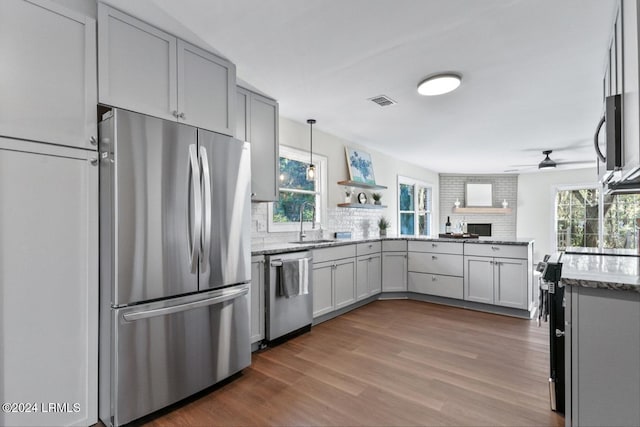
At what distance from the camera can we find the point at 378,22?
217cm

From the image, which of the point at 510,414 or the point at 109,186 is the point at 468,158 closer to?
the point at 510,414

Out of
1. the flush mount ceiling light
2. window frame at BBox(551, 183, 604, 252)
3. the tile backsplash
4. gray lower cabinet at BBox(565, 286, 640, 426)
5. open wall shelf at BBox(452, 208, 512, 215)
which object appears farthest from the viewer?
open wall shelf at BBox(452, 208, 512, 215)

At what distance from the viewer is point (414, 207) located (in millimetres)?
7543

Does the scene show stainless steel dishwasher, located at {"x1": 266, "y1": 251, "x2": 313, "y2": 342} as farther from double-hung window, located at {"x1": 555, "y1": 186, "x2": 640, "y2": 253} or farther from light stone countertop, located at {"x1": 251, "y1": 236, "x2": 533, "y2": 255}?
double-hung window, located at {"x1": 555, "y1": 186, "x2": 640, "y2": 253}

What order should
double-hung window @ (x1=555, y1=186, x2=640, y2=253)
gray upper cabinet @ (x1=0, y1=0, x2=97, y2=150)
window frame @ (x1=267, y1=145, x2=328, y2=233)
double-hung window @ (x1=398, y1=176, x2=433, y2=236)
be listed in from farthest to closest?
double-hung window @ (x1=555, y1=186, x2=640, y2=253), double-hung window @ (x1=398, y1=176, x2=433, y2=236), window frame @ (x1=267, y1=145, x2=328, y2=233), gray upper cabinet @ (x1=0, y1=0, x2=97, y2=150)

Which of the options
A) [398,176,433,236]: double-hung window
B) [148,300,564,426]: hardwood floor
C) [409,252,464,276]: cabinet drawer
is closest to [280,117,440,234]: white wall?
[398,176,433,236]: double-hung window

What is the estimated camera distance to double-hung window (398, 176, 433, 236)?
277 inches

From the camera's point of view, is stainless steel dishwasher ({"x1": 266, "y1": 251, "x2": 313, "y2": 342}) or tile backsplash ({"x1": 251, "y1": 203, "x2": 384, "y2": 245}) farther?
tile backsplash ({"x1": 251, "y1": 203, "x2": 384, "y2": 245})

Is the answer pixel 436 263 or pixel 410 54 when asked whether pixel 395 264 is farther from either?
pixel 410 54

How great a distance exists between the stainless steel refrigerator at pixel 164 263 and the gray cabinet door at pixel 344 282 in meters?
1.66

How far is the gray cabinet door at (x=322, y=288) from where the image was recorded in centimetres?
355

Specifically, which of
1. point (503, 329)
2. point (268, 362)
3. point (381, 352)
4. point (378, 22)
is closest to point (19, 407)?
point (268, 362)

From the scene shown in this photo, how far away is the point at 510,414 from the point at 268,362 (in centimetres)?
173

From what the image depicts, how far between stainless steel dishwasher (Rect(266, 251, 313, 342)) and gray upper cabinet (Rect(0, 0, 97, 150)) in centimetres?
170
